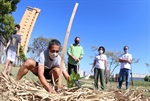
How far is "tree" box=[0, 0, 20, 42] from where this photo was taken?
71.4 ft

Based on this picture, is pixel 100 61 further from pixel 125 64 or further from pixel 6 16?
pixel 6 16

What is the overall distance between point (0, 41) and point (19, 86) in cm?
2402

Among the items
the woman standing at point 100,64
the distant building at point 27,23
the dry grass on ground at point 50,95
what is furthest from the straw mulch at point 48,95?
the distant building at point 27,23

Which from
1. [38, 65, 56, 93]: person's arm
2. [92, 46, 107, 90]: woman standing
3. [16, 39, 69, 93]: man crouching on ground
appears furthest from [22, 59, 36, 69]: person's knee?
[92, 46, 107, 90]: woman standing

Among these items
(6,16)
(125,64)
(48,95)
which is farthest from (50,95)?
(6,16)

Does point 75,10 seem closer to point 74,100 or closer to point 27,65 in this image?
point 74,100

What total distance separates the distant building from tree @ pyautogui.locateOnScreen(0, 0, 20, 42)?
5.36m

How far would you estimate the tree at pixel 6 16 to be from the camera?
21763 mm

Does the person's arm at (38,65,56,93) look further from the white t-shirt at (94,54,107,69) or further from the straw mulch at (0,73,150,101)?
the white t-shirt at (94,54,107,69)

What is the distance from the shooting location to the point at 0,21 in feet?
77.8

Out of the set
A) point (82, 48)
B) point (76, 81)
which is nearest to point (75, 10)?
point (76, 81)

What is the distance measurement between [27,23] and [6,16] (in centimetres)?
763

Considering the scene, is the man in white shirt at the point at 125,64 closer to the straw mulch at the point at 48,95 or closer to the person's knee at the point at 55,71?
the person's knee at the point at 55,71

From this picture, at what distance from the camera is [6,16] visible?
77.8 feet
